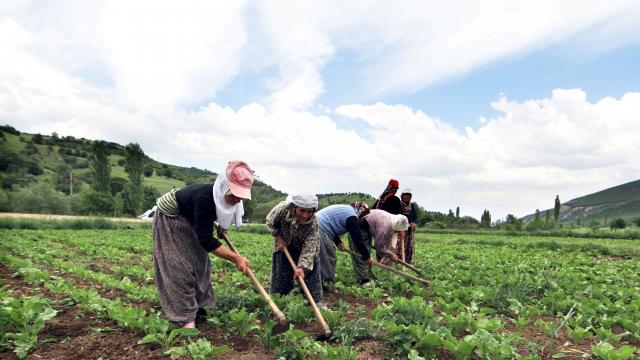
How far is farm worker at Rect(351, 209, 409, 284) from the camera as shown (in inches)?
266

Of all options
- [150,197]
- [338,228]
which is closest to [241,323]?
[338,228]

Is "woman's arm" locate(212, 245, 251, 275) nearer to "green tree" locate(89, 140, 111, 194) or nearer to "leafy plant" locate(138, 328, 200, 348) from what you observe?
"leafy plant" locate(138, 328, 200, 348)

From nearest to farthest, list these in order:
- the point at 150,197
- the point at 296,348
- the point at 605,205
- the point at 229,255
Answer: the point at 296,348, the point at 229,255, the point at 150,197, the point at 605,205

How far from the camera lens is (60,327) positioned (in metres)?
4.25

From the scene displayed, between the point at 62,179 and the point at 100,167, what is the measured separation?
24349 mm

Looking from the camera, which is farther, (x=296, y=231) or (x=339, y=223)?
(x=339, y=223)

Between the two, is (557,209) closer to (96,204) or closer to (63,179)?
(96,204)

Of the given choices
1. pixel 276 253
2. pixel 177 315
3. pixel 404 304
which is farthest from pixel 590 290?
pixel 177 315

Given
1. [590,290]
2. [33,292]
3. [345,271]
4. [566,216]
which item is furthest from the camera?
[566,216]

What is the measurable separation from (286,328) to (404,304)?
1437 mm

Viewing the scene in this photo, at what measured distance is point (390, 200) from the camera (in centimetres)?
792

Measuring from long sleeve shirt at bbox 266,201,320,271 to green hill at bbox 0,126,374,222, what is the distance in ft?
138

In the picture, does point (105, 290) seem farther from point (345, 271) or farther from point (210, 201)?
point (345, 271)

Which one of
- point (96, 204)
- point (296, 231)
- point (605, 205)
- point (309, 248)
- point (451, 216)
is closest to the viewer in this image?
point (309, 248)
